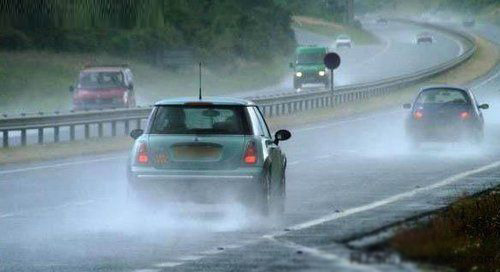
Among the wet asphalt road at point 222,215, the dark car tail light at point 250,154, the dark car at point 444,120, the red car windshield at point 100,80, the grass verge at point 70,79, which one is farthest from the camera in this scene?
the grass verge at point 70,79

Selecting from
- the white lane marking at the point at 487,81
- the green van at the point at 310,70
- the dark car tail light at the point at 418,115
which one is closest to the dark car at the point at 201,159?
the dark car tail light at the point at 418,115

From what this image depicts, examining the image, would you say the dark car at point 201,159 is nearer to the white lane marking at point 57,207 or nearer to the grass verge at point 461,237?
the grass verge at point 461,237

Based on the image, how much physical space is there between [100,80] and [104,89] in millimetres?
643

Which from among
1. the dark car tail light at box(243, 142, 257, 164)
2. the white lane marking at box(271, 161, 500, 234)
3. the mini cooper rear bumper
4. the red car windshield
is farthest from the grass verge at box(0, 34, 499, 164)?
the dark car tail light at box(243, 142, 257, 164)

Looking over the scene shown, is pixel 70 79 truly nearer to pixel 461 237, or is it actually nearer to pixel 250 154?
pixel 250 154

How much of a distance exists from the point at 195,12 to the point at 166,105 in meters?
95.4

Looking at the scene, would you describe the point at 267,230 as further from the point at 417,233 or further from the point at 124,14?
the point at 124,14

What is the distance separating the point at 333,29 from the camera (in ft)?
589

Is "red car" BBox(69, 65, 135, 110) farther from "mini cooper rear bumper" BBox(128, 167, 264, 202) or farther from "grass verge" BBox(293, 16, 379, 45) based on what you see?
"grass verge" BBox(293, 16, 379, 45)

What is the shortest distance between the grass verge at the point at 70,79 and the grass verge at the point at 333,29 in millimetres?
65685

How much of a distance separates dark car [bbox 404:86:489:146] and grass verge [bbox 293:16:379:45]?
133 metres

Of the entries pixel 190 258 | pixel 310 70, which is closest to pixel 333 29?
pixel 310 70

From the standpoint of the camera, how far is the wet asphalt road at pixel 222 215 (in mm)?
11703

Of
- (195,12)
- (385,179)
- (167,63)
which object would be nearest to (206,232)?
(385,179)
